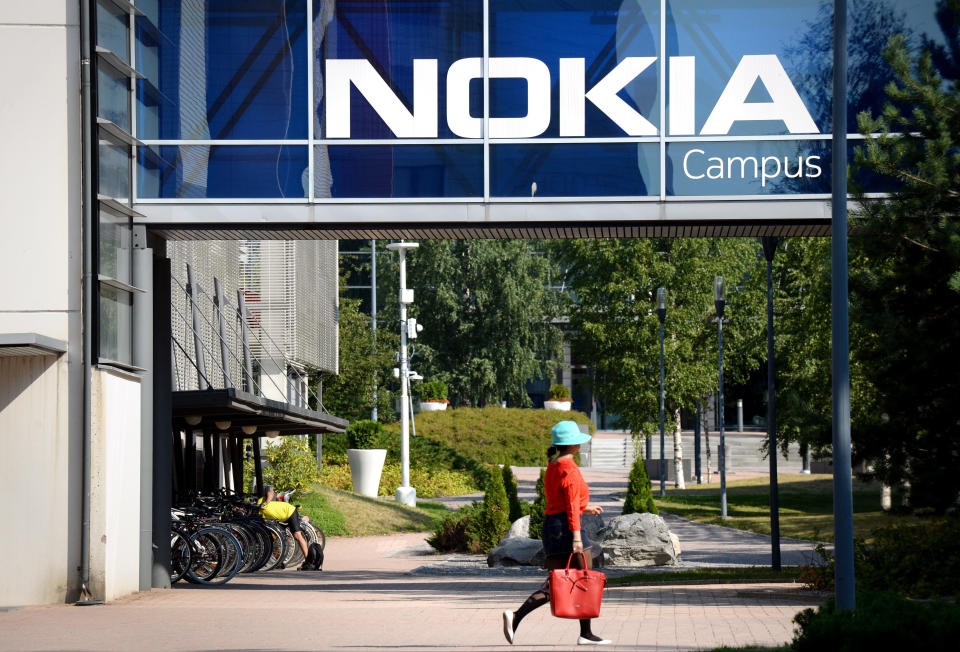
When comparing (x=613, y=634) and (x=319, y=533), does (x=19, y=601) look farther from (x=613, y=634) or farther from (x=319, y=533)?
(x=319, y=533)

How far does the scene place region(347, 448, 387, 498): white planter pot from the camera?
126ft

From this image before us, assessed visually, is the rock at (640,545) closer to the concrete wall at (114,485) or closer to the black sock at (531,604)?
the concrete wall at (114,485)

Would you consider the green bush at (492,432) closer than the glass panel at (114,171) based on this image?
No

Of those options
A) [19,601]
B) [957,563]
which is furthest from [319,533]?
[957,563]

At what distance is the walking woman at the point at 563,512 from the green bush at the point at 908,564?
4.82 metres

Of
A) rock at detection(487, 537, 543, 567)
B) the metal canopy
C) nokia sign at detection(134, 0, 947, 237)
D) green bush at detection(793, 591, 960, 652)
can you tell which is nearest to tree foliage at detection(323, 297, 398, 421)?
the metal canopy

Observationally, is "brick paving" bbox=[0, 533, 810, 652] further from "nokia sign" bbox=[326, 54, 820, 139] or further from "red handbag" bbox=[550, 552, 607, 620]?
"nokia sign" bbox=[326, 54, 820, 139]

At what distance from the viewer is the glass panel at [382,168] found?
15.8m

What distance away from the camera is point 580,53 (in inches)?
618

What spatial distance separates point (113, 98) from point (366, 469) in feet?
79.6

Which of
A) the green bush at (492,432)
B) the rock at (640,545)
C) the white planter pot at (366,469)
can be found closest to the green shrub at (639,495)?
the rock at (640,545)

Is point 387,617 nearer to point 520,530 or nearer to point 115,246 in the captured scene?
→ point 115,246

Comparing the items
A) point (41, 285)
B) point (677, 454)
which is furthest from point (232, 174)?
point (677, 454)

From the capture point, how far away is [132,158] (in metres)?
15.7
